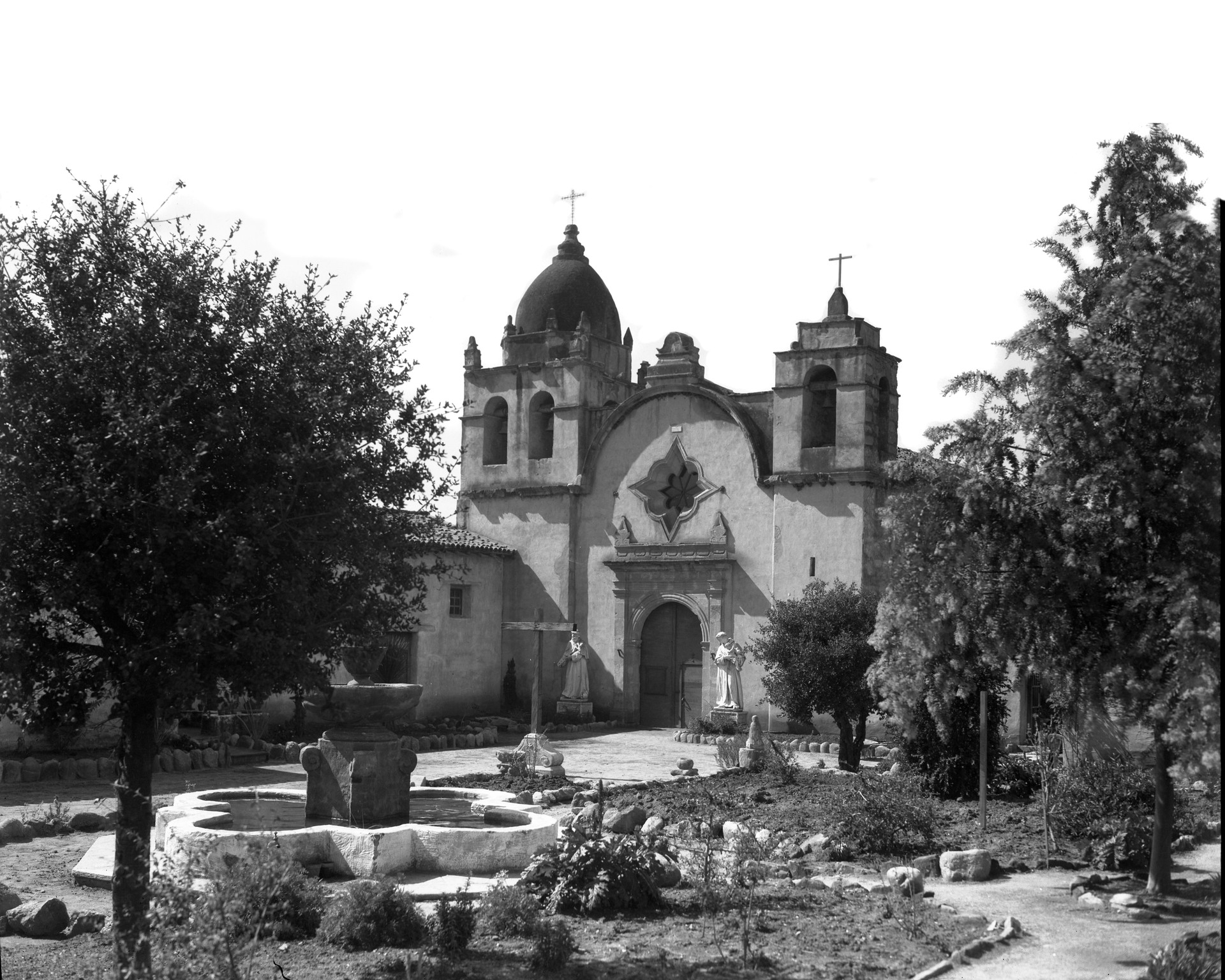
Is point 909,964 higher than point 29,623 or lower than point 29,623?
lower

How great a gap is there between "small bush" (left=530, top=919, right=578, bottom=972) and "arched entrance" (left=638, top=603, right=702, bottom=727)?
21661mm

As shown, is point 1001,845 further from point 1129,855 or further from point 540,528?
point 540,528

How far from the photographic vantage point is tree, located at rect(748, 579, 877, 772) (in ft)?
65.4

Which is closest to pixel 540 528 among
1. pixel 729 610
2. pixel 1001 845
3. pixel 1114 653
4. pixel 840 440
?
pixel 729 610

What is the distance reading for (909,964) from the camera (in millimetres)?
8352

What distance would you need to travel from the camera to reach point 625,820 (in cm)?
1356

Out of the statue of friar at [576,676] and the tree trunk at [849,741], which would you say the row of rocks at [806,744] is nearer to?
the tree trunk at [849,741]

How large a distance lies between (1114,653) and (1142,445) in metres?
1.61

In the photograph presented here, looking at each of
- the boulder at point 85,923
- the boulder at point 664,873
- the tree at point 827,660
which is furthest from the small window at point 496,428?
the boulder at point 85,923

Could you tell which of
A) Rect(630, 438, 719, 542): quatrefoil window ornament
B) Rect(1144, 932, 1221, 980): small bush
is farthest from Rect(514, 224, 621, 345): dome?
Rect(1144, 932, 1221, 980): small bush

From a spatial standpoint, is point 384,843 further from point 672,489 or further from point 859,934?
point 672,489

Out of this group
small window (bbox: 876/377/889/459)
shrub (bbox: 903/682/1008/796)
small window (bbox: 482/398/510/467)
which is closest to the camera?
shrub (bbox: 903/682/1008/796)

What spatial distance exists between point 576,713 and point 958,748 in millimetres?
15131

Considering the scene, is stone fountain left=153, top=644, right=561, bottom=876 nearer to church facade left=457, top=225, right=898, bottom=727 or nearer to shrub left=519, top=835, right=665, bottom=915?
shrub left=519, top=835, right=665, bottom=915
